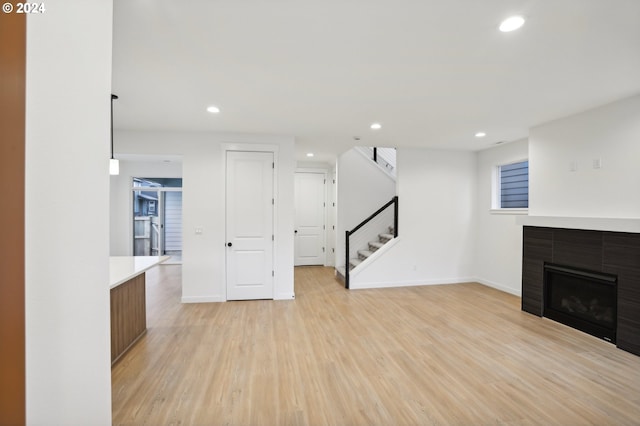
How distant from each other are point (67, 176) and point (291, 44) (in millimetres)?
1802

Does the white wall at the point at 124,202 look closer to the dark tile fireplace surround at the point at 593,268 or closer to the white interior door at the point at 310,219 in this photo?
the white interior door at the point at 310,219

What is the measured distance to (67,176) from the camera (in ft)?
2.35

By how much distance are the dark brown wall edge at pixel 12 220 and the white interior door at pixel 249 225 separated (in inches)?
152

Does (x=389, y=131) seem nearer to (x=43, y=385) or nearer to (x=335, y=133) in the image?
(x=335, y=133)

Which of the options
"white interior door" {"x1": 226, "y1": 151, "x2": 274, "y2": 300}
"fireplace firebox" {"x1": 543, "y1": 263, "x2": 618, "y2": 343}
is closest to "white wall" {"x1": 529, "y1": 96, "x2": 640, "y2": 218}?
"fireplace firebox" {"x1": 543, "y1": 263, "x2": 618, "y2": 343}

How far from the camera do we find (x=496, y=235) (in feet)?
17.0

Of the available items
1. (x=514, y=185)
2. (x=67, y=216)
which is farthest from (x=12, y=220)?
(x=514, y=185)

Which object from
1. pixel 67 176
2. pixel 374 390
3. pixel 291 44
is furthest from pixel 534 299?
pixel 67 176

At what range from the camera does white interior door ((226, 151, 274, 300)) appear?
443 cm

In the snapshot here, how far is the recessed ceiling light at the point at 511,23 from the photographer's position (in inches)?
69.6

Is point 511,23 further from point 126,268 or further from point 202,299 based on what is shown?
point 202,299

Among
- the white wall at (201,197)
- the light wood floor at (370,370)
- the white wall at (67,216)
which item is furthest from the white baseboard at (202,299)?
the white wall at (67,216)

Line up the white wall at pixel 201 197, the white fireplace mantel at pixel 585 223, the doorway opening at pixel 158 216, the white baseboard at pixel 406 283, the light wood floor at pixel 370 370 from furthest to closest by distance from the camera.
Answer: the doorway opening at pixel 158 216 < the white baseboard at pixel 406 283 < the white wall at pixel 201 197 < the white fireplace mantel at pixel 585 223 < the light wood floor at pixel 370 370

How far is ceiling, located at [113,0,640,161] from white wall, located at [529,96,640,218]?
233 mm
